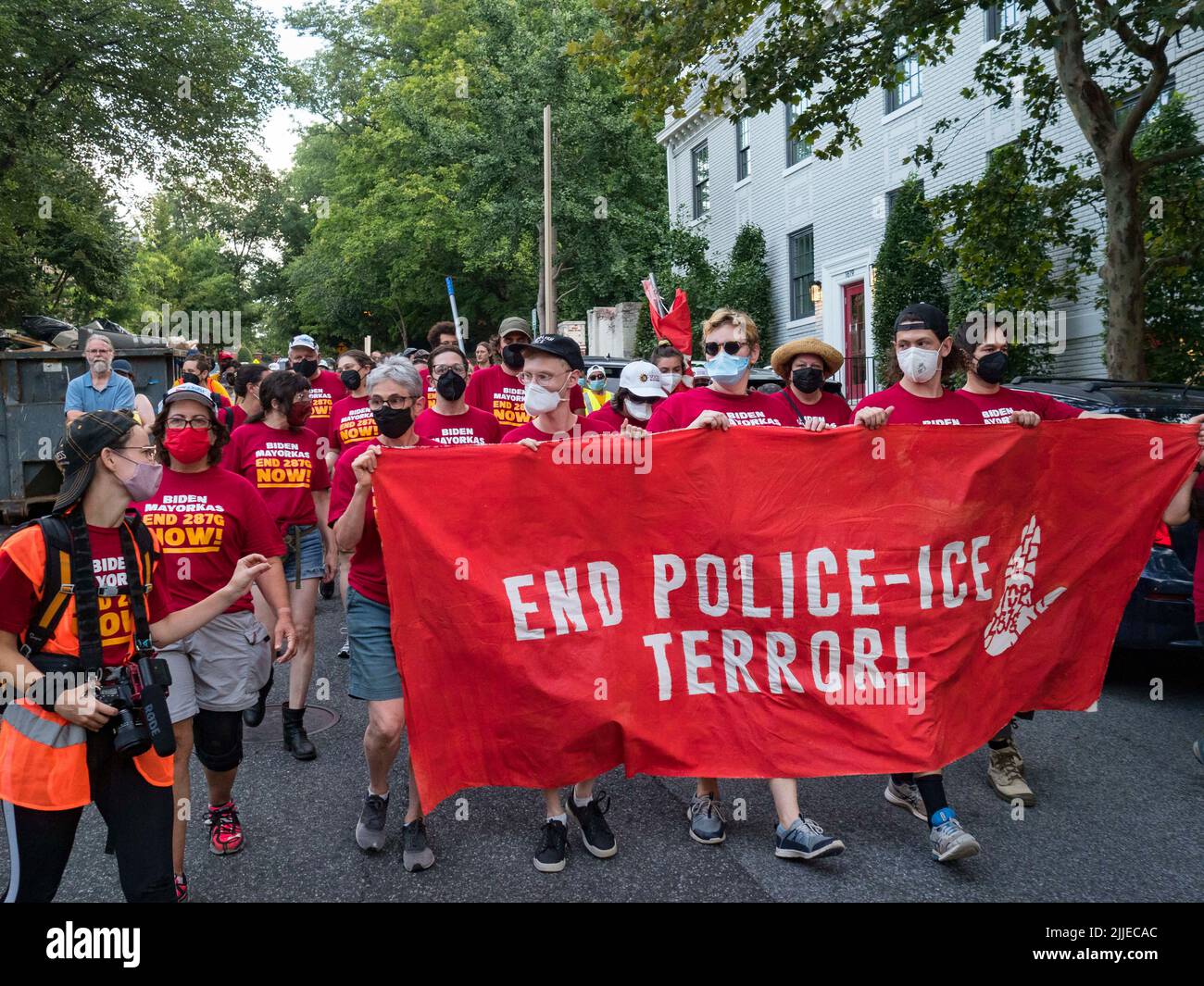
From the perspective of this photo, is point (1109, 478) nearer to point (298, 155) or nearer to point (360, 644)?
point (360, 644)

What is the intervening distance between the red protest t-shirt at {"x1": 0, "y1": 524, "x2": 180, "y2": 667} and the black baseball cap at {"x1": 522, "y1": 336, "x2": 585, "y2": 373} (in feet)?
6.09

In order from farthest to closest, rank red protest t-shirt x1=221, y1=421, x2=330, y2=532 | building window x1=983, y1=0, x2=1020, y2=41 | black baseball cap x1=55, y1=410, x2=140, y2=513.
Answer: building window x1=983, y1=0, x2=1020, y2=41
red protest t-shirt x1=221, y1=421, x2=330, y2=532
black baseball cap x1=55, y1=410, x2=140, y2=513

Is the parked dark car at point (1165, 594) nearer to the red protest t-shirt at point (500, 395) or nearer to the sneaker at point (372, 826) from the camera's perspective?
the red protest t-shirt at point (500, 395)

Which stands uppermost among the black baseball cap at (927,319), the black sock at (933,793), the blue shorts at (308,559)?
the black baseball cap at (927,319)

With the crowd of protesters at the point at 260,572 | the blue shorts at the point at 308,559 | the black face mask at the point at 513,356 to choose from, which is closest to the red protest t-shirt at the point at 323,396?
the crowd of protesters at the point at 260,572

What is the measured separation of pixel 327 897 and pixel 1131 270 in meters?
9.65

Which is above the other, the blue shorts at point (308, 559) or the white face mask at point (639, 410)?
the white face mask at point (639, 410)

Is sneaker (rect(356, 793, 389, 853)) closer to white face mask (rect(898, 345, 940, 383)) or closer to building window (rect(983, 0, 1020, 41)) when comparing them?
white face mask (rect(898, 345, 940, 383))

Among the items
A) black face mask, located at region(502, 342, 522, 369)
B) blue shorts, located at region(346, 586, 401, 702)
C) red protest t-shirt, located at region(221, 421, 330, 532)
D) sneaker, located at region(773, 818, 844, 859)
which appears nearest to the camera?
sneaker, located at region(773, 818, 844, 859)

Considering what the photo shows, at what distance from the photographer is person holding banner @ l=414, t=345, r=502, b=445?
5.02m

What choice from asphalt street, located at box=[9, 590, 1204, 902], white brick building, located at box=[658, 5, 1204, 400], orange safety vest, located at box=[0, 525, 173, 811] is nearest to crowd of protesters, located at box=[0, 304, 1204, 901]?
orange safety vest, located at box=[0, 525, 173, 811]

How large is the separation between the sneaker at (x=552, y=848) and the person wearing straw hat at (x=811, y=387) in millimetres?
2193

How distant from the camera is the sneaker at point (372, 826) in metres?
4.41

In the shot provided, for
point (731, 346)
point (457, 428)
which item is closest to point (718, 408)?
point (731, 346)
